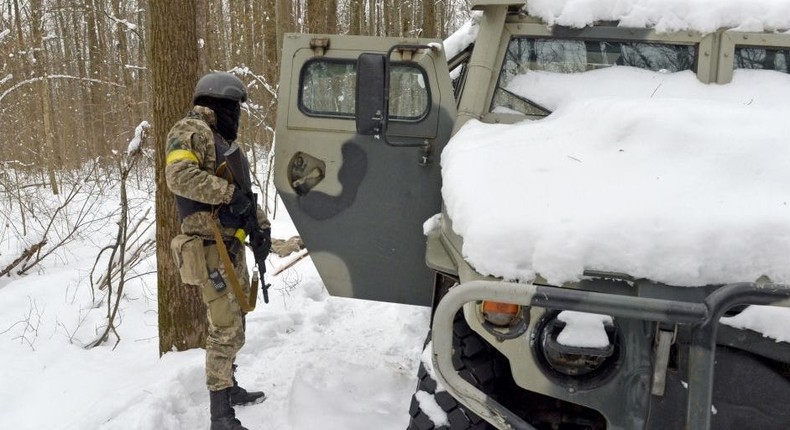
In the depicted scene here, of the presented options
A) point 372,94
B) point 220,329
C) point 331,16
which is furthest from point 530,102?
point 331,16

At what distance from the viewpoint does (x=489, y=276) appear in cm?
182

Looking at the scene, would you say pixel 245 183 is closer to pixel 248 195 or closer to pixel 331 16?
pixel 248 195

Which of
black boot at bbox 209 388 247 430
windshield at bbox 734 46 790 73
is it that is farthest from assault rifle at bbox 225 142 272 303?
windshield at bbox 734 46 790 73

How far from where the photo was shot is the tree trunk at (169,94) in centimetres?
350

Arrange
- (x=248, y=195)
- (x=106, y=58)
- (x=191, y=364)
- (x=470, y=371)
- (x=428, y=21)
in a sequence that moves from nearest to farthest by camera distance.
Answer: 1. (x=470, y=371)
2. (x=248, y=195)
3. (x=191, y=364)
4. (x=428, y=21)
5. (x=106, y=58)

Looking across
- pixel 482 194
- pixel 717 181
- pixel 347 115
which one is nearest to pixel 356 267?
pixel 347 115

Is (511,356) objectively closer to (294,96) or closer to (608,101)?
(608,101)

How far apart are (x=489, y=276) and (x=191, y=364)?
2.36 metres

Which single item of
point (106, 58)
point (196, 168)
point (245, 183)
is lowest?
point (245, 183)

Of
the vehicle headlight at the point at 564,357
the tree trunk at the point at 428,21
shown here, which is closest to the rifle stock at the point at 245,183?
the vehicle headlight at the point at 564,357

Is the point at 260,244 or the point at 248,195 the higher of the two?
the point at 248,195

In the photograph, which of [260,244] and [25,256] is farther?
[25,256]

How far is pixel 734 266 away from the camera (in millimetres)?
1671

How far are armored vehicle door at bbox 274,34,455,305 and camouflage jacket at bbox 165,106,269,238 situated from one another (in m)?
0.42
